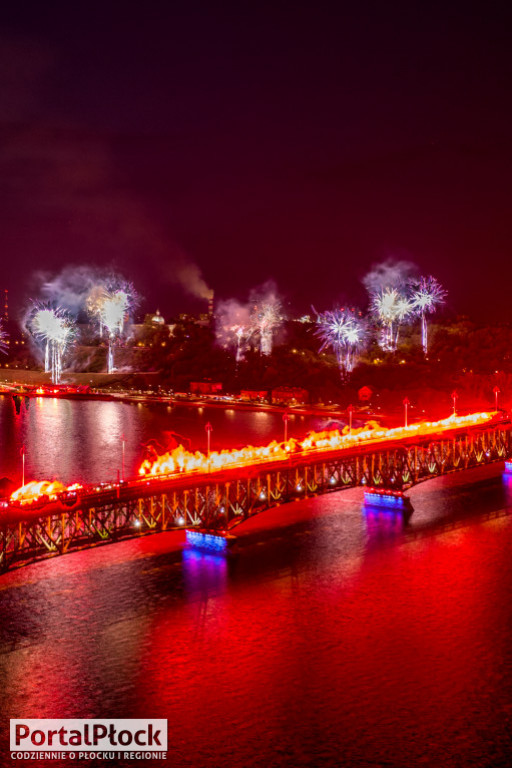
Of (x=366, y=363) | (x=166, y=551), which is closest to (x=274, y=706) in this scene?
(x=166, y=551)

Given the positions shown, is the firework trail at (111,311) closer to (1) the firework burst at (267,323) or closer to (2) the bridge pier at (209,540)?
(1) the firework burst at (267,323)

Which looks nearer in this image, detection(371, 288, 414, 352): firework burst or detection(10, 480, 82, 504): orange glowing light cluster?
detection(10, 480, 82, 504): orange glowing light cluster

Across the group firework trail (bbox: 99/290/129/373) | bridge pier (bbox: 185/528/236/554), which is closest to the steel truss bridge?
bridge pier (bbox: 185/528/236/554)

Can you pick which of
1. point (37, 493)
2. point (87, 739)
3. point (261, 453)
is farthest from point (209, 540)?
point (87, 739)

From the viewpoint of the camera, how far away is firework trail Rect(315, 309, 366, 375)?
135 m

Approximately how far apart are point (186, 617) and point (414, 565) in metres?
14.9

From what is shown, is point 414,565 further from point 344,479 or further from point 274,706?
point 274,706

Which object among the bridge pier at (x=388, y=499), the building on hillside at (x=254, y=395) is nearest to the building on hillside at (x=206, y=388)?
the building on hillside at (x=254, y=395)

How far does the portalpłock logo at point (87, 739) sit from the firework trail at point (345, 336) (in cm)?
10565

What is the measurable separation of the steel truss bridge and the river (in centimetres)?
301

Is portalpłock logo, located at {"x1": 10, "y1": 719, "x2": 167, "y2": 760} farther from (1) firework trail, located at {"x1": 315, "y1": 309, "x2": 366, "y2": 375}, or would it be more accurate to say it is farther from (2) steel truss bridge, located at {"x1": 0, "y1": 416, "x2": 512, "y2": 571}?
(1) firework trail, located at {"x1": 315, "y1": 309, "x2": 366, "y2": 375}

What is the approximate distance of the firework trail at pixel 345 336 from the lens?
134750 millimetres

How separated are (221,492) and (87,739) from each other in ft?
59.4

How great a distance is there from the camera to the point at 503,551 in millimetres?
50969
